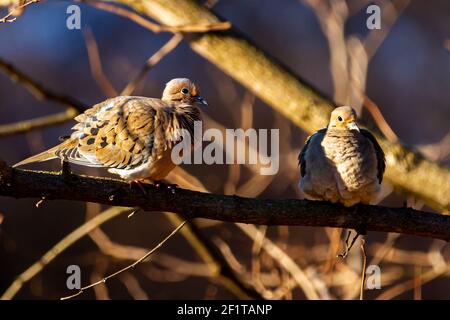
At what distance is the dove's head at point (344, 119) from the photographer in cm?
324

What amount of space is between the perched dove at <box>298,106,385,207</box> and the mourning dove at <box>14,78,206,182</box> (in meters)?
0.57

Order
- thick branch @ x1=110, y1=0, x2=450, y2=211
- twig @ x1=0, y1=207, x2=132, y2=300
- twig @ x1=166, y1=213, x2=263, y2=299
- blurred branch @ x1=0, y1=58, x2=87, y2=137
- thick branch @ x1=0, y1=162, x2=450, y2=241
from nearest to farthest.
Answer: thick branch @ x1=0, y1=162, x2=450, y2=241 < blurred branch @ x1=0, y1=58, x2=87, y2=137 < thick branch @ x1=110, y1=0, x2=450, y2=211 < twig @ x1=0, y1=207, x2=132, y2=300 < twig @ x1=166, y1=213, x2=263, y2=299

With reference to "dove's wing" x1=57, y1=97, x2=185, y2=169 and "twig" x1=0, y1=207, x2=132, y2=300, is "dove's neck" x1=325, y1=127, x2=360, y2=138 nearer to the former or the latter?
"dove's wing" x1=57, y1=97, x2=185, y2=169

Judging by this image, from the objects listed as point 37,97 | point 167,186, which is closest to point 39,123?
point 37,97

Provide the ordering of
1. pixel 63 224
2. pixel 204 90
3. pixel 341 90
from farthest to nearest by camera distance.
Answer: pixel 204 90
pixel 63 224
pixel 341 90

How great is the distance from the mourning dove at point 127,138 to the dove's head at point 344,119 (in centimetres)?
66

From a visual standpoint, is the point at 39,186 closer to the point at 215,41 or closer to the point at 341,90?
the point at 215,41

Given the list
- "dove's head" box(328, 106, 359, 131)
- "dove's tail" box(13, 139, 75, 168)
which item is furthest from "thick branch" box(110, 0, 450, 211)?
"dove's tail" box(13, 139, 75, 168)

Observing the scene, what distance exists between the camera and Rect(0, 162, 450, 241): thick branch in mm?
2590

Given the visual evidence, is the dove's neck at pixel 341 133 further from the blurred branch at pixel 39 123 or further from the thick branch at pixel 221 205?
the blurred branch at pixel 39 123

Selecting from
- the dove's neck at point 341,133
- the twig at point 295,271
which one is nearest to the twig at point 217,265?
the twig at point 295,271

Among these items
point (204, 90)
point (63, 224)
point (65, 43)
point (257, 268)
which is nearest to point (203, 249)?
point (257, 268)

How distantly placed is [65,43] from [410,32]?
444cm
